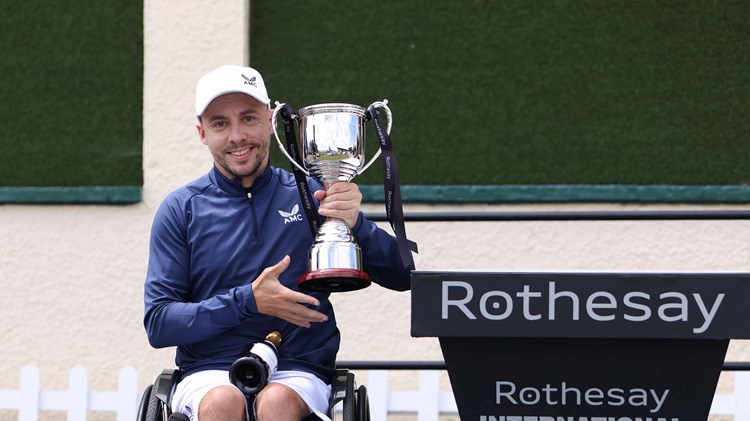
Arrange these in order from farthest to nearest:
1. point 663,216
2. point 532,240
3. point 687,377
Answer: point 532,240
point 663,216
point 687,377

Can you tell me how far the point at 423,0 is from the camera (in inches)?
249

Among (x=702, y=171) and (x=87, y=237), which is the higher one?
(x=702, y=171)

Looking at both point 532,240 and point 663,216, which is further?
point 532,240

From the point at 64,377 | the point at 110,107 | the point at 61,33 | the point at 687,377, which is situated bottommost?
the point at 64,377

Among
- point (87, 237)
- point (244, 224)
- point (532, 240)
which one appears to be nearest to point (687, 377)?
point (244, 224)

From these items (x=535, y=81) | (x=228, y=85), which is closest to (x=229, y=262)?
(x=228, y=85)

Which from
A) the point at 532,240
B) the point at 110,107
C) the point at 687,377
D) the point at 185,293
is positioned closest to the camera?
the point at 687,377

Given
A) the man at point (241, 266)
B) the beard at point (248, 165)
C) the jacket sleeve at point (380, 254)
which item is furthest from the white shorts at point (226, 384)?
the beard at point (248, 165)

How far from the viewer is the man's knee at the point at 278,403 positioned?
3143 mm

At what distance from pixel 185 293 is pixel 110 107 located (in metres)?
3.31

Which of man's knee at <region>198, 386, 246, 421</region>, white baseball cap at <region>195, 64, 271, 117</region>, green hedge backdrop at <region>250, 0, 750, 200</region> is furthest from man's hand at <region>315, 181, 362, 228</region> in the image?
green hedge backdrop at <region>250, 0, 750, 200</region>

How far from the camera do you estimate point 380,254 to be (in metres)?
3.53

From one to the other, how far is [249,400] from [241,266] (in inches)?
16.0

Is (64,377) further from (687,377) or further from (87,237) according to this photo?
(687,377)
